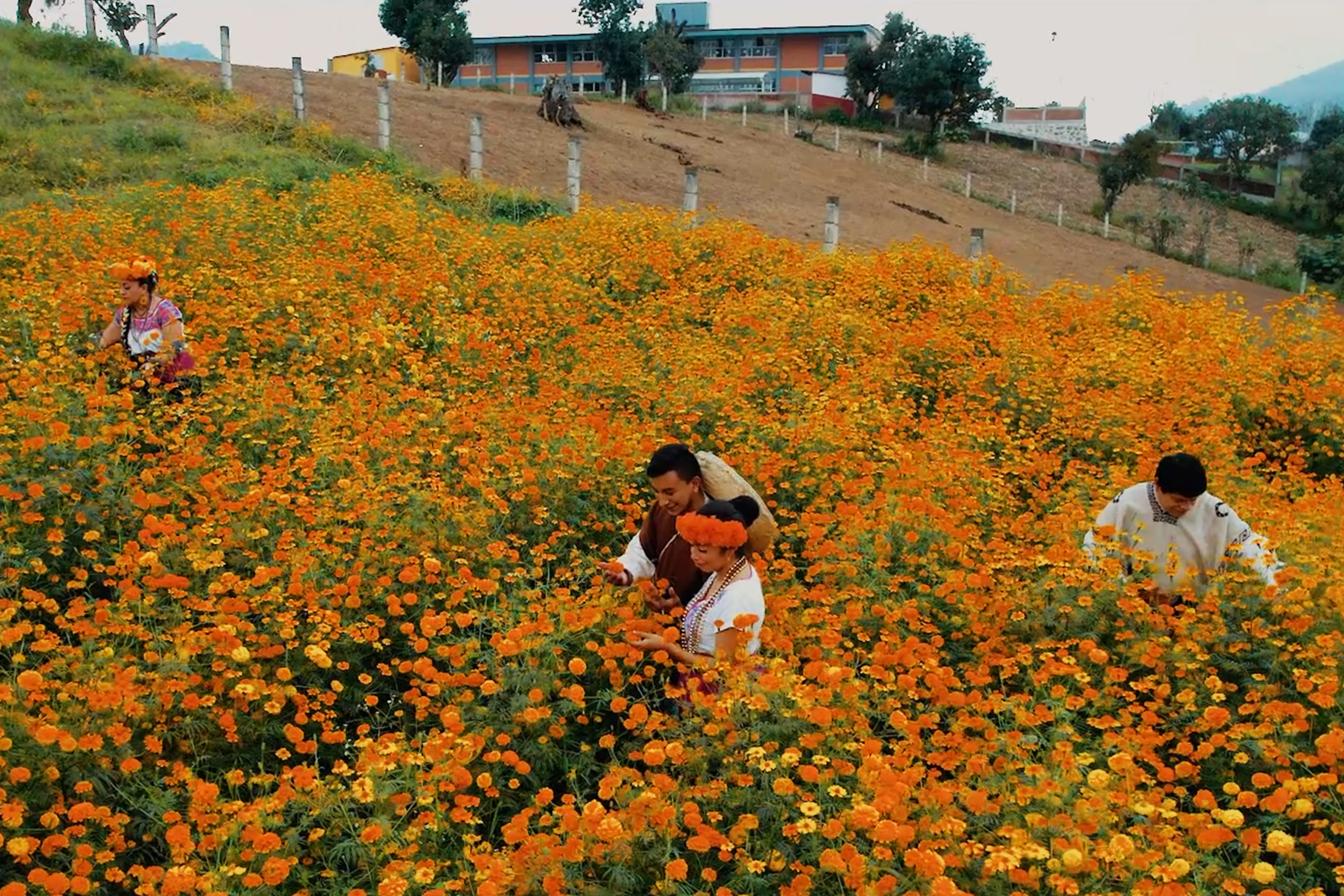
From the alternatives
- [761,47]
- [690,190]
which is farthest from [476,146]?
[761,47]

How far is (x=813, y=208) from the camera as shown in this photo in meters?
21.5

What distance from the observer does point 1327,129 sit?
51781 millimetres

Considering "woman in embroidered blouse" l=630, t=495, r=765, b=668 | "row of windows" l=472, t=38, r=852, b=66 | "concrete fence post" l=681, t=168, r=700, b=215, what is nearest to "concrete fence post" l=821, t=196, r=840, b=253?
"concrete fence post" l=681, t=168, r=700, b=215

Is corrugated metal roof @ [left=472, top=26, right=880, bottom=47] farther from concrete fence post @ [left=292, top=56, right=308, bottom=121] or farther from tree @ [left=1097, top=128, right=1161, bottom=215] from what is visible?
concrete fence post @ [left=292, top=56, right=308, bottom=121]

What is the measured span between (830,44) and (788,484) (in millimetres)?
50332

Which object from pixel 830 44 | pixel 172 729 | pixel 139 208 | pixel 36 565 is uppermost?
pixel 830 44

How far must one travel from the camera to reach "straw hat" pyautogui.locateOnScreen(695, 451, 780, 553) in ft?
13.7

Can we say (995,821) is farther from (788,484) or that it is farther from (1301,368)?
(1301,368)

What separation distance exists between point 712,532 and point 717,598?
1.09 feet

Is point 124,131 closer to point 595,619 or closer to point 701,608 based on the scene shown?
point 595,619

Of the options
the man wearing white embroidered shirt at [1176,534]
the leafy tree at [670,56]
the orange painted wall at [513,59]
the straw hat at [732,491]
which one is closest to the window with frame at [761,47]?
the leafy tree at [670,56]

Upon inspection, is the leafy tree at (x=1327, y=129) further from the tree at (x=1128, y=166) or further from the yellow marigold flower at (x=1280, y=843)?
the yellow marigold flower at (x=1280, y=843)

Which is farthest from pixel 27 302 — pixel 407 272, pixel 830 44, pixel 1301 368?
pixel 830 44

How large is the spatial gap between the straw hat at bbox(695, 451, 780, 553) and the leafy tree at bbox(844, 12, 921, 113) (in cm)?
4074
